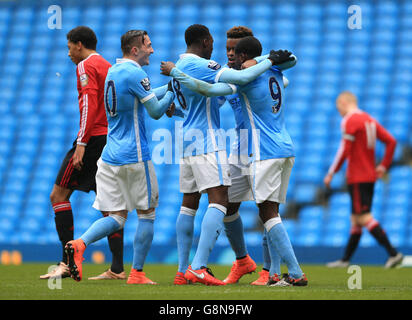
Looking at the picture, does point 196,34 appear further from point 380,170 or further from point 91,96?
point 380,170

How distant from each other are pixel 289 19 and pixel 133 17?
2.91 meters

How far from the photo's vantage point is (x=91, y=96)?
5629 millimetres

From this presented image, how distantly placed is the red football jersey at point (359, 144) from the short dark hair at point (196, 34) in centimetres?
332

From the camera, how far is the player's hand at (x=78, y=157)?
18.2 feet

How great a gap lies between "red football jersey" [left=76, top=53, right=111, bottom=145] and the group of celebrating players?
28 mm

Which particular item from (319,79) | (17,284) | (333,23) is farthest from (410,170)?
(17,284)

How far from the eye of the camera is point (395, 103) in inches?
447

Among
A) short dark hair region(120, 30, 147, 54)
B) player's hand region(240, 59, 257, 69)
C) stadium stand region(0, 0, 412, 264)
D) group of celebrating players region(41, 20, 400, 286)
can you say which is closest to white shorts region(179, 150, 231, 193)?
group of celebrating players region(41, 20, 400, 286)

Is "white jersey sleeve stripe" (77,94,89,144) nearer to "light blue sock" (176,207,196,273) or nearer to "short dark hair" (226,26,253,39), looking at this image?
"light blue sock" (176,207,196,273)

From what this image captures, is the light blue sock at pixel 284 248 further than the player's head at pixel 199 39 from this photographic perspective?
No

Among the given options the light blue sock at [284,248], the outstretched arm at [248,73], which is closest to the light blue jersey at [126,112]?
the outstretched arm at [248,73]

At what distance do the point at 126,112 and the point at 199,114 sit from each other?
0.52 meters

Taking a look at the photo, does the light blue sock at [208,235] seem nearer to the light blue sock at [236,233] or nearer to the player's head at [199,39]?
the light blue sock at [236,233]
